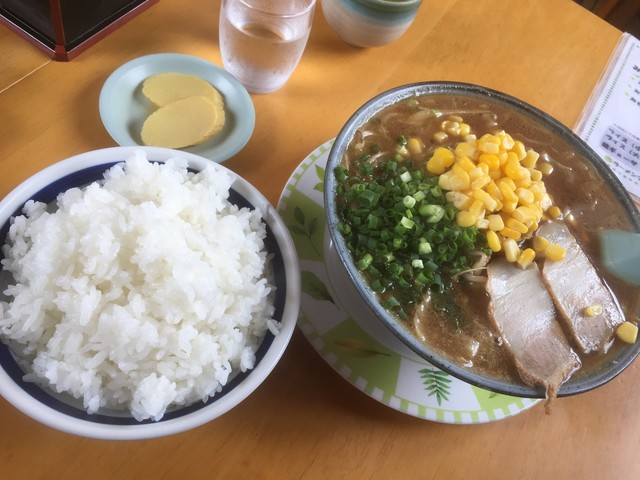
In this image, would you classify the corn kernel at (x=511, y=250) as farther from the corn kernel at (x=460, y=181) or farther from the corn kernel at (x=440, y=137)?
the corn kernel at (x=440, y=137)

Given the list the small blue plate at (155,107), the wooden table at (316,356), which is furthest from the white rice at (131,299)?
the small blue plate at (155,107)

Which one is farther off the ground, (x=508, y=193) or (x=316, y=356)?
(x=508, y=193)

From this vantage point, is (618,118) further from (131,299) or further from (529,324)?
(131,299)

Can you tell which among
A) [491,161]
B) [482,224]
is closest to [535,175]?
[491,161]

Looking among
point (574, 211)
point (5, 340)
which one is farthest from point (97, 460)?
point (574, 211)

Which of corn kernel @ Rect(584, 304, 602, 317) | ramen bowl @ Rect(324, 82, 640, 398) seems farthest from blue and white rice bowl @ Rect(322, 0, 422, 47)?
corn kernel @ Rect(584, 304, 602, 317)

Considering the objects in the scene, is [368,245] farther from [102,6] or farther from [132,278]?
[102,6]
